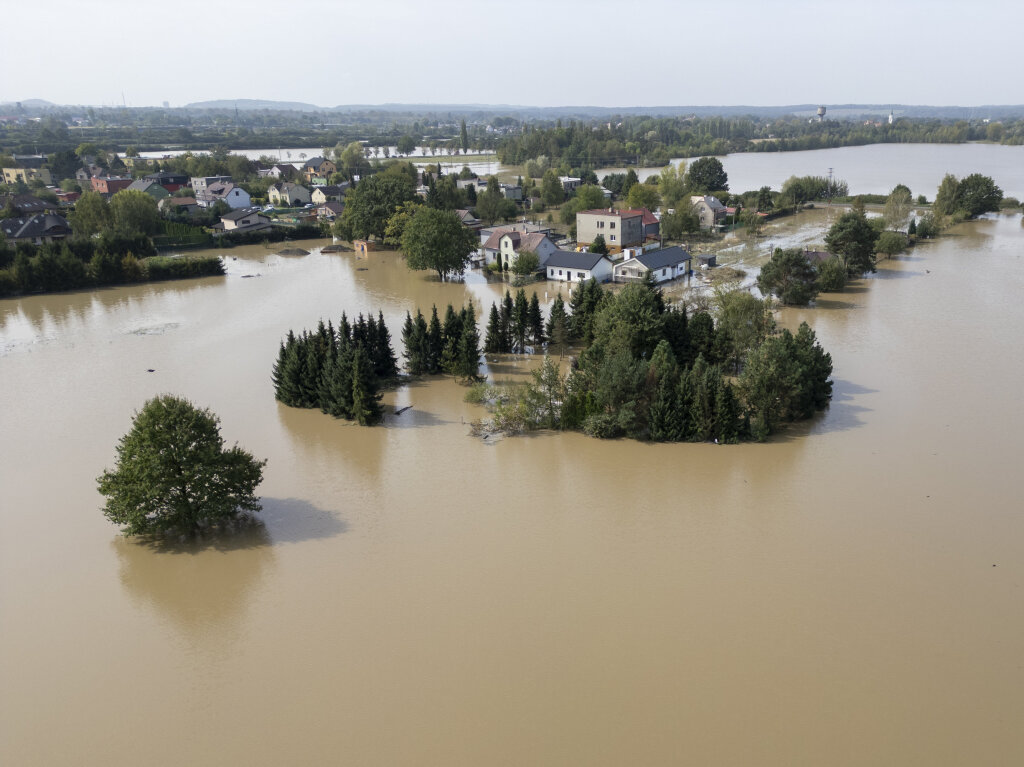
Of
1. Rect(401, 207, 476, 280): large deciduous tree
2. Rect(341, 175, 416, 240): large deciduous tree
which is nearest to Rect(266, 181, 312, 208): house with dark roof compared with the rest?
Rect(341, 175, 416, 240): large deciduous tree

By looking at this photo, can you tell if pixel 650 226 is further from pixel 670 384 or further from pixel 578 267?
pixel 670 384

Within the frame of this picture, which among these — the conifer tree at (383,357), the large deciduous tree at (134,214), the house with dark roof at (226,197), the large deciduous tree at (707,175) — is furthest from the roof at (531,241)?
the house with dark roof at (226,197)

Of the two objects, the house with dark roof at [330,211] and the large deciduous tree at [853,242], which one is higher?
the house with dark roof at [330,211]

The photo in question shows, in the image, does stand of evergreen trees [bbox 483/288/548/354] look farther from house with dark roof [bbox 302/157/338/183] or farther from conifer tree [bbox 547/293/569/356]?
house with dark roof [bbox 302/157/338/183]

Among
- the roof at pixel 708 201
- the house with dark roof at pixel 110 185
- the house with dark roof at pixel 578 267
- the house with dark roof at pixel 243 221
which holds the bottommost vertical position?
the house with dark roof at pixel 578 267

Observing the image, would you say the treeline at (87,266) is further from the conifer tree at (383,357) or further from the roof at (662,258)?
the roof at (662,258)
